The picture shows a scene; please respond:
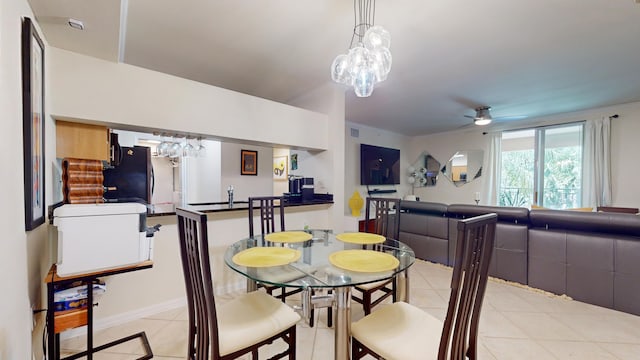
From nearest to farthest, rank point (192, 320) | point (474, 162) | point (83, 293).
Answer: point (192, 320) < point (83, 293) < point (474, 162)

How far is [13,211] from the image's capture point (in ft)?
3.57

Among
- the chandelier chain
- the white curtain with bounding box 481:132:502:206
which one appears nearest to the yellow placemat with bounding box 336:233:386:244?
the chandelier chain

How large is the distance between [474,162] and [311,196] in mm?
4623

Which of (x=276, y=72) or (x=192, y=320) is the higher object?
(x=276, y=72)

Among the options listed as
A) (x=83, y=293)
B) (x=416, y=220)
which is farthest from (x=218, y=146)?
(x=416, y=220)

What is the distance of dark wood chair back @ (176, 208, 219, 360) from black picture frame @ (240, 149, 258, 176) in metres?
3.44

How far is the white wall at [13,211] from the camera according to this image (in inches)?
38.4

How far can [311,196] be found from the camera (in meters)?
3.59

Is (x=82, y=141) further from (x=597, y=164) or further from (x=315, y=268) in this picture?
(x=597, y=164)

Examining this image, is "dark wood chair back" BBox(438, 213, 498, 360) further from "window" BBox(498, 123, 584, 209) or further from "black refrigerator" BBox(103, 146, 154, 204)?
"window" BBox(498, 123, 584, 209)

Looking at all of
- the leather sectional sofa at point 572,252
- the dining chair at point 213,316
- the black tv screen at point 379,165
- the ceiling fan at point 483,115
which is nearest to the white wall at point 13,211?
the dining chair at point 213,316

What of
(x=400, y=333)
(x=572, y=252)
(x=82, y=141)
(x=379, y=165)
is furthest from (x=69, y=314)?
(x=379, y=165)

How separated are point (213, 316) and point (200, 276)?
181 mm

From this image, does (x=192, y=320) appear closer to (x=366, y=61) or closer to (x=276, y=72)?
(x=366, y=61)
